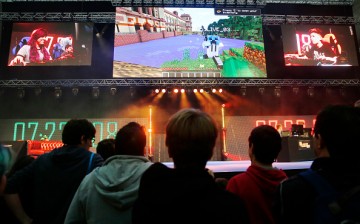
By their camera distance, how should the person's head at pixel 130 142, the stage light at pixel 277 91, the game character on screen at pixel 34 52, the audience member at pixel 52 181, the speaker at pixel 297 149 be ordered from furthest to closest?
the stage light at pixel 277 91 → the game character on screen at pixel 34 52 → the speaker at pixel 297 149 → the audience member at pixel 52 181 → the person's head at pixel 130 142

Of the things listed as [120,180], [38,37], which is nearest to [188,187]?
[120,180]

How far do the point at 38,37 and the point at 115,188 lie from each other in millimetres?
8899

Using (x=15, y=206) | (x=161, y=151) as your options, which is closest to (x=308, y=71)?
(x=161, y=151)

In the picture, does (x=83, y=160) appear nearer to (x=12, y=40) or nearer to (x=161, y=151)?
(x=161, y=151)

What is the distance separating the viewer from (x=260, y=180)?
1.71 m

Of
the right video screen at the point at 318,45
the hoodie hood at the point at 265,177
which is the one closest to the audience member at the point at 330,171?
the hoodie hood at the point at 265,177

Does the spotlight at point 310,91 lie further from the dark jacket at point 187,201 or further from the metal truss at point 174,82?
the dark jacket at point 187,201

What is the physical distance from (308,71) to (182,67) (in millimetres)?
4393

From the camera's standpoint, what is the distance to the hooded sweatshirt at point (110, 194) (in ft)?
4.98

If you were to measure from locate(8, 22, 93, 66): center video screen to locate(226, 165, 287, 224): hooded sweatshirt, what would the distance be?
8133mm

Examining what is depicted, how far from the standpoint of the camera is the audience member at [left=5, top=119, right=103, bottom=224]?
1771 mm

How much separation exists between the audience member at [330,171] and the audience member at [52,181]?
119cm

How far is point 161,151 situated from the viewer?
32.1 feet

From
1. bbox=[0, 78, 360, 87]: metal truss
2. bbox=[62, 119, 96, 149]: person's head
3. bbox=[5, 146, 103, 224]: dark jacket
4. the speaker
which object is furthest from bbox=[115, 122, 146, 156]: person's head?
bbox=[0, 78, 360, 87]: metal truss
